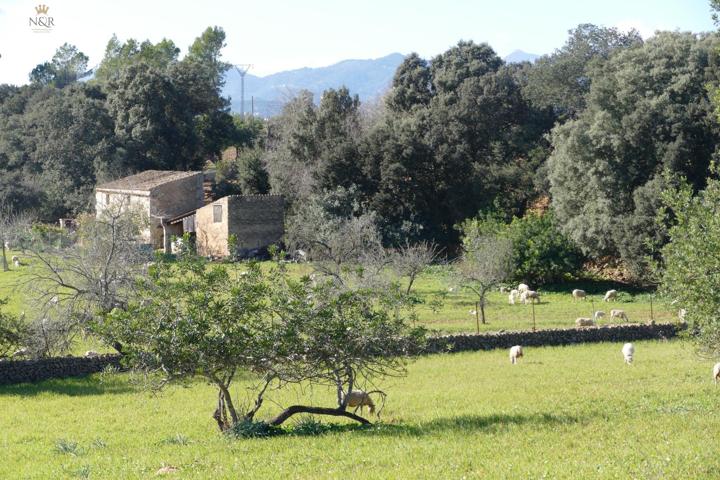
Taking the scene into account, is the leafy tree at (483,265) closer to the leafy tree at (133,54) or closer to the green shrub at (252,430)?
the green shrub at (252,430)

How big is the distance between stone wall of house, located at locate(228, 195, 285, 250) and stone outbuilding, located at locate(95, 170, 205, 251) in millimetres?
A: 6066

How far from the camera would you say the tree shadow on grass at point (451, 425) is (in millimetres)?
17450

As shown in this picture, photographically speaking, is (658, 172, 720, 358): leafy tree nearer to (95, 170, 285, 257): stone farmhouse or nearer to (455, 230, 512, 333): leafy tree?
(455, 230, 512, 333): leafy tree

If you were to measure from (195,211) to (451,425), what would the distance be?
50025mm

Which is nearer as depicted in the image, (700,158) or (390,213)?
(700,158)

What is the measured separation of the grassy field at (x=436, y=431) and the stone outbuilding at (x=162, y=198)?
38095 millimetres

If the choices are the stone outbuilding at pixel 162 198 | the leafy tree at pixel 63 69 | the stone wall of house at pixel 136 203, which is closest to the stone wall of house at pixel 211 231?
the stone outbuilding at pixel 162 198

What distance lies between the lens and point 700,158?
46406 mm

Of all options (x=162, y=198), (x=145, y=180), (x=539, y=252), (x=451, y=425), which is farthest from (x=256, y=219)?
(x=451, y=425)

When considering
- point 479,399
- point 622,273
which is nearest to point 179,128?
point 622,273

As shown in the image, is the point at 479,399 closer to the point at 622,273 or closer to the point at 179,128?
the point at 622,273

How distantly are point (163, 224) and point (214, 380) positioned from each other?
164 feet

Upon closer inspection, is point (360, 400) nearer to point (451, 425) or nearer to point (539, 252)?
point (451, 425)

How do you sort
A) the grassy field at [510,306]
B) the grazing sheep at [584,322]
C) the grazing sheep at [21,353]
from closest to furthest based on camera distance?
the grazing sheep at [21,353]
the grazing sheep at [584,322]
the grassy field at [510,306]
